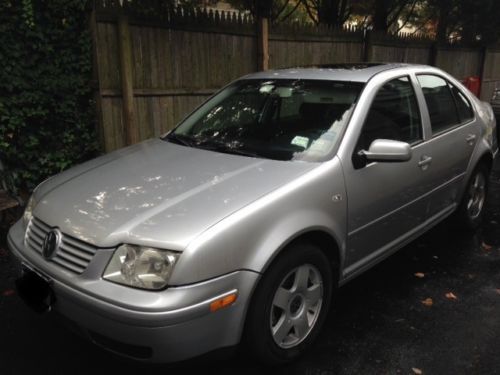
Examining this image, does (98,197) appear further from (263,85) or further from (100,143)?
(100,143)

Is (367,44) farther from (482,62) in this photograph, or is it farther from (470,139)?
(482,62)

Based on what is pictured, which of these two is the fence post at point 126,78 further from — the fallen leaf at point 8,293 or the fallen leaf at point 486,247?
the fallen leaf at point 486,247

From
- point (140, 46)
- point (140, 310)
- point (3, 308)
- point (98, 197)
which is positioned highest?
point (140, 46)

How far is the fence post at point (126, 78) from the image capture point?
5.44m

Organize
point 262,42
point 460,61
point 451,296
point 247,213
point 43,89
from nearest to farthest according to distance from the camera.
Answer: point 247,213 → point 451,296 → point 43,89 → point 262,42 → point 460,61

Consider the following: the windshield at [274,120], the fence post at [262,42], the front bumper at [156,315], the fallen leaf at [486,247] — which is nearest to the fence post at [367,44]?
the fence post at [262,42]

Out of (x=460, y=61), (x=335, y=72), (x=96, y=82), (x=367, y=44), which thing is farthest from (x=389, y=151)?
(x=460, y=61)

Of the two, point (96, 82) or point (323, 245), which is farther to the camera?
point (96, 82)

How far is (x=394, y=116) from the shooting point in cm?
346

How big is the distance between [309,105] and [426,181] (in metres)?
1.12

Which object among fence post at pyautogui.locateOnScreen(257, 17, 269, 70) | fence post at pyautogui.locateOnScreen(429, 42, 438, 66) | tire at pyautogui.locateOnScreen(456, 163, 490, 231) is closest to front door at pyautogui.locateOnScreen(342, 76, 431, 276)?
tire at pyautogui.locateOnScreen(456, 163, 490, 231)

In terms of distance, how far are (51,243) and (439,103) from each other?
324cm

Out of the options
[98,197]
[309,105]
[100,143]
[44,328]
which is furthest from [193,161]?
[100,143]

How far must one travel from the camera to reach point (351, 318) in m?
3.24
